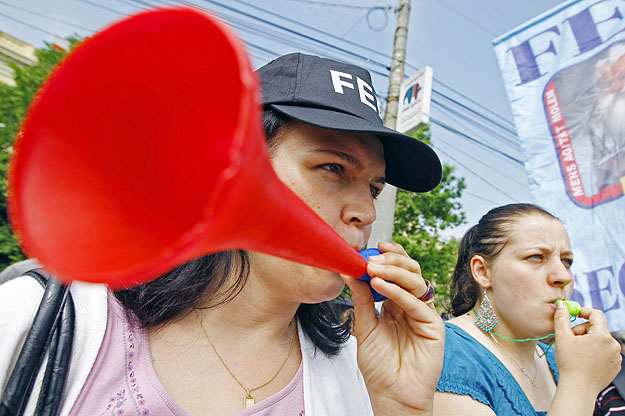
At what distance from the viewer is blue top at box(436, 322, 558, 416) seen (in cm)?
163

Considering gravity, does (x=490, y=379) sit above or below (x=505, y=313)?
below

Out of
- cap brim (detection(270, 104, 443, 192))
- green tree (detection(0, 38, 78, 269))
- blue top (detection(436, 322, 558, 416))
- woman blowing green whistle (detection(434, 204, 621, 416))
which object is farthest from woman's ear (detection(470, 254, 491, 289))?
green tree (detection(0, 38, 78, 269))

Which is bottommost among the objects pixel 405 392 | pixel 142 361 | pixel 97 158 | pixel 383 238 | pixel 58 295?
pixel 405 392

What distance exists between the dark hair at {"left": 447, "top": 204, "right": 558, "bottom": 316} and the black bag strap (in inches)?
78.9

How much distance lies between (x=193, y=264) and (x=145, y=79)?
750 millimetres

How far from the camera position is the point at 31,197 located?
1.96ft

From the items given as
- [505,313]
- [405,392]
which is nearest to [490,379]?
[505,313]

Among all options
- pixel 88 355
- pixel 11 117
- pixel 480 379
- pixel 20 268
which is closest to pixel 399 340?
pixel 480 379

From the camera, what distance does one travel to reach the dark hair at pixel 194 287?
1.19 m

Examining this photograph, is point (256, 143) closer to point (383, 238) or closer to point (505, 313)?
point (505, 313)

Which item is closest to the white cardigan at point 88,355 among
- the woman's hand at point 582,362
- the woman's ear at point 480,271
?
the woman's hand at point 582,362

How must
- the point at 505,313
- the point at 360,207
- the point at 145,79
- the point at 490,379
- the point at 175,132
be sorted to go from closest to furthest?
the point at 145,79
the point at 175,132
the point at 360,207
the point at 490,379
the point at 505,313

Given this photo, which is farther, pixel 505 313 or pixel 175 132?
pixel 505 313

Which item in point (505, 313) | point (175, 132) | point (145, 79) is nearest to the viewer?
point (145, 79)
